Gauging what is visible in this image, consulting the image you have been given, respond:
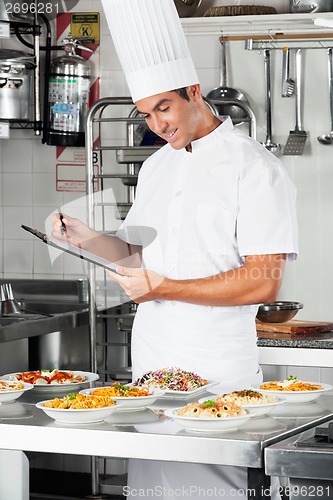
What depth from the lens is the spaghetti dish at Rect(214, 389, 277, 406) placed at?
196 centimetres

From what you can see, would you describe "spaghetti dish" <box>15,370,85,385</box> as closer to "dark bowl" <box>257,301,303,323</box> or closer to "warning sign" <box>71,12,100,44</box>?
"dark bowl" <box>257,301,303,323</box>

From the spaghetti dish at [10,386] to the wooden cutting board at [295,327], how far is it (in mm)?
1703

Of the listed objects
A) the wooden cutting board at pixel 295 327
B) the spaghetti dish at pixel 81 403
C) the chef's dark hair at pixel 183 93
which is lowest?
the spaghetti dish at pixel 81 403

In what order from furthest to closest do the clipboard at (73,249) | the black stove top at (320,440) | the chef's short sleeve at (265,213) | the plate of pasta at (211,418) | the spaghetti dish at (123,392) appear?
the chef's short sleeve at (265,213)
the clipboard at (73,249)
the spaghetti dish at (123,392)
the plate of pasta at (211,418)
the black stove top at (320,440)

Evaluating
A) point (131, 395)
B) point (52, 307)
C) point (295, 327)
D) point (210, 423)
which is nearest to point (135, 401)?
point (131, 395)

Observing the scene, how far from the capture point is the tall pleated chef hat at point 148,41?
251 centimetres

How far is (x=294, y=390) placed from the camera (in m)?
2.17

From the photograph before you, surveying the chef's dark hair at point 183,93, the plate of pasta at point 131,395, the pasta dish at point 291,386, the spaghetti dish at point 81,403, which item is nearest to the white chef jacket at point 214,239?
the chef's dark hair at point 183,93

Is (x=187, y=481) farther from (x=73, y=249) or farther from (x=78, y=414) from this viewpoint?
(x=73, y=249)

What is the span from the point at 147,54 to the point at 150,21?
0.29ft

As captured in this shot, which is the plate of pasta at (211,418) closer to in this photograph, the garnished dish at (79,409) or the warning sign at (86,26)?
the garnished dish at (79,409)

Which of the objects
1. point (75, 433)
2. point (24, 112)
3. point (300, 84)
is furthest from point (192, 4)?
point (75, 433)

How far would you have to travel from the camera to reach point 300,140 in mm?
4566

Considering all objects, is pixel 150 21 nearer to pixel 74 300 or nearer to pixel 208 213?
pixel 208 213
